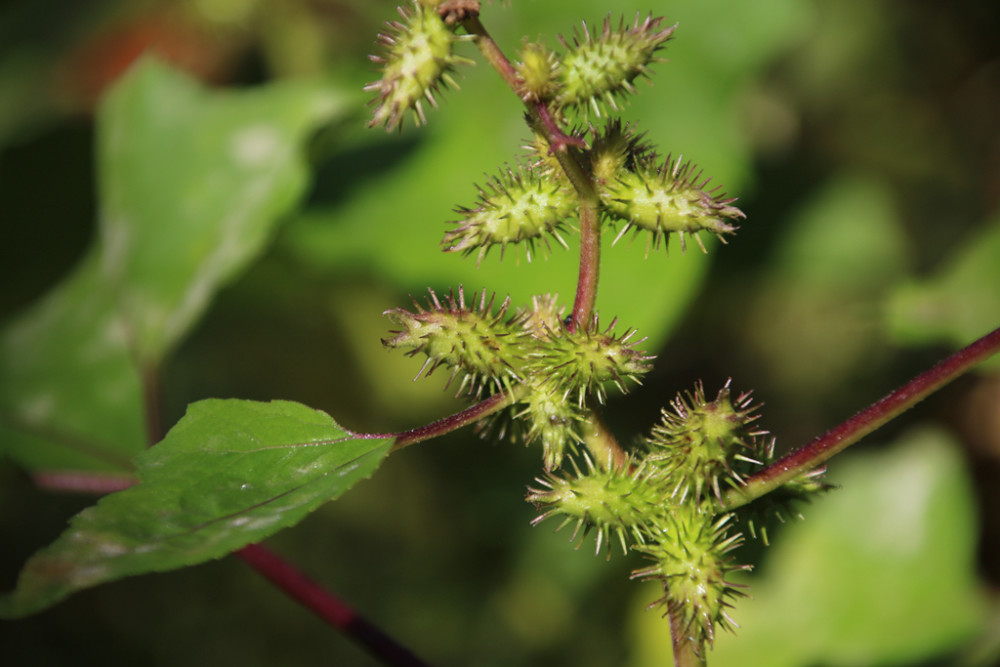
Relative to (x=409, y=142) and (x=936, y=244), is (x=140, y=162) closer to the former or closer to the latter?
(x=409, y=142)

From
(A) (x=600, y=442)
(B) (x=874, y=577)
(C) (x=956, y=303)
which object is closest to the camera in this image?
(A) (x=600, y=442)

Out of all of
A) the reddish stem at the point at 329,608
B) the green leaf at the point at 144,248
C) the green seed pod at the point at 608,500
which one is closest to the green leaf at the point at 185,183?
the green leaf at the point at 144,248

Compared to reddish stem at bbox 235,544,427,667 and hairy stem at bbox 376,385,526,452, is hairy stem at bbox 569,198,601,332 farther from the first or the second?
reddish stem at bbox 235,544,427,667

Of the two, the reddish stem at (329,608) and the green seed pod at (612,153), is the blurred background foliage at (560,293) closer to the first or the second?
the reddish stem at (329,608)

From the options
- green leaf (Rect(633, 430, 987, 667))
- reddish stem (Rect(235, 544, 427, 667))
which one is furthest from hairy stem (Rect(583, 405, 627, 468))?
green leaf (Rect(633, 430, 987, 667))

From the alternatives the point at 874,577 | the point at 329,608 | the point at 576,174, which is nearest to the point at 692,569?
the point at 576,174

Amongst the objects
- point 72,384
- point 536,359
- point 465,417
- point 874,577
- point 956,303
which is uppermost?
point 956,303

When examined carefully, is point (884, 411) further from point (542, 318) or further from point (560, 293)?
point (560, 293)
